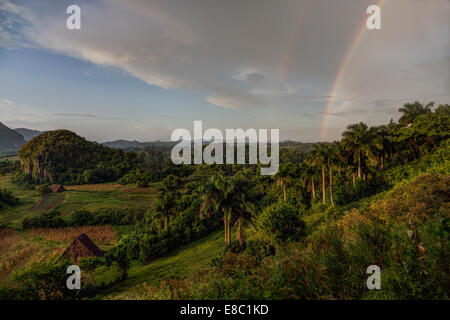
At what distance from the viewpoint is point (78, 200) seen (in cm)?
5259

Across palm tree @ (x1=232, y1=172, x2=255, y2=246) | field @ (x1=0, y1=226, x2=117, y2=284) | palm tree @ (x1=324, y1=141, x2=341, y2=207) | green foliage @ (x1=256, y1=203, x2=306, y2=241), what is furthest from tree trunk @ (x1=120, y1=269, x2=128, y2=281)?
palm tree @ (x1=324, y1=141, x2=341, y2=207)

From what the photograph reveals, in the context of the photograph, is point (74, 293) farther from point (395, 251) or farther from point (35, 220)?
point (35, 220)

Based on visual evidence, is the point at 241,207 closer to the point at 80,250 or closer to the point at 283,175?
the point at 283,175

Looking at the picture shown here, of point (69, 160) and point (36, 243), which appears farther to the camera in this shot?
point (69, 160)

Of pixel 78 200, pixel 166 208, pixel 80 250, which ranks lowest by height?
pixel 80 250

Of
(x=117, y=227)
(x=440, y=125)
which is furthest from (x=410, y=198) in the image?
(x=117, y=227)

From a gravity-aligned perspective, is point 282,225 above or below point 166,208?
above

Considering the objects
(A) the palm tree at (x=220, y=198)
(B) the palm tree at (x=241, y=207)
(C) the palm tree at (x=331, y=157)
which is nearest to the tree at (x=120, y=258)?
(A) the palm tree at (x=220, y=198)

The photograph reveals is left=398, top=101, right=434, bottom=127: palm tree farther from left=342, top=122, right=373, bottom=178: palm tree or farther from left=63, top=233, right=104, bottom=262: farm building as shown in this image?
left=63, top=233, right=104, bottom=262: farm building

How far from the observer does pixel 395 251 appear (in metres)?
3.88

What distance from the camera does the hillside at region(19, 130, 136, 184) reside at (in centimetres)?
7100

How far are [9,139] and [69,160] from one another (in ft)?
165

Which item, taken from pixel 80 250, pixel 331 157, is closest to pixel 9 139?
pixel 80 250

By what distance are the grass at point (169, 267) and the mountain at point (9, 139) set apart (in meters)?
117
